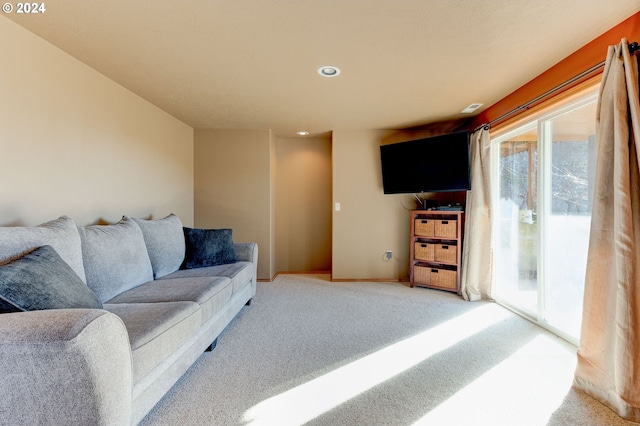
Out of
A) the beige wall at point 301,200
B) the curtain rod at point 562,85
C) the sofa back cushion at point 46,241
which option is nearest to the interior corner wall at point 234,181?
the beige wall at point 301,200

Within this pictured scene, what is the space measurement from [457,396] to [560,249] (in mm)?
1613

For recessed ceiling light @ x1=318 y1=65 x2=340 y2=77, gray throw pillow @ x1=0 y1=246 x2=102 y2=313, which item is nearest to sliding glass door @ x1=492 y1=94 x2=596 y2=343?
recessed ceiling light @ x1=318 y1=65 x2=340 y2=77

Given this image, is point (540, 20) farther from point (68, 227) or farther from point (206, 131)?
point (206, 131)

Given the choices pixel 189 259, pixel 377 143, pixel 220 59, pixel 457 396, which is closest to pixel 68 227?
pixel 189 259

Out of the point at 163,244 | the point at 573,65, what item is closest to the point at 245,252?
the point at 163,244

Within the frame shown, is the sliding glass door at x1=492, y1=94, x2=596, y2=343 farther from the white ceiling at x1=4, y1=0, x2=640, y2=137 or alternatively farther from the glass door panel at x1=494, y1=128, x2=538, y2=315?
the white ceiling at x1=4, y1=0, x2=640, y2=137

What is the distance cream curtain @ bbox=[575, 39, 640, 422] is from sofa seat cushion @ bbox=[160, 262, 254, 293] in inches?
96.8

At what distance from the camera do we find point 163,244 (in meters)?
2.43

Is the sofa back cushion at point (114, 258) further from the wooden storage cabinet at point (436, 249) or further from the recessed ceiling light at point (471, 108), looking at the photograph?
the recessed ceiling light at point (471, 108)

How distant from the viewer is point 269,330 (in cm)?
232

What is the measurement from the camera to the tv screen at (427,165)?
127 inches

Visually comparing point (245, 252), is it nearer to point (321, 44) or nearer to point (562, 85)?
point (321, 44)

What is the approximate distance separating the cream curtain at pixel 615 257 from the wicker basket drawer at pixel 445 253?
5.72 feet

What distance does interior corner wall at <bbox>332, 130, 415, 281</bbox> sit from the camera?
157 inches
